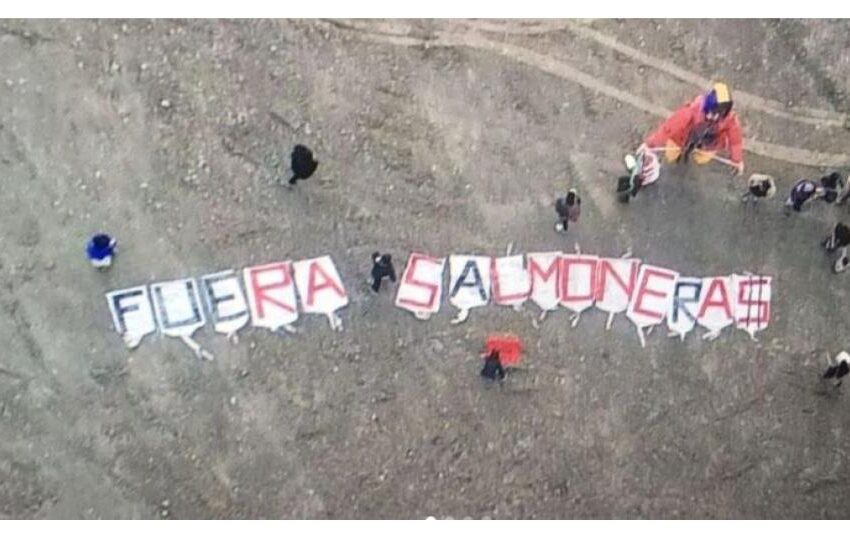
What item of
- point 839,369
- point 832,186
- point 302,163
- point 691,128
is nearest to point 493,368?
point 302,163

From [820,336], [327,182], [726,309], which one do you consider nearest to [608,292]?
[726,309]

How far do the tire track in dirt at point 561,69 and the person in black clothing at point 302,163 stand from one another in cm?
53

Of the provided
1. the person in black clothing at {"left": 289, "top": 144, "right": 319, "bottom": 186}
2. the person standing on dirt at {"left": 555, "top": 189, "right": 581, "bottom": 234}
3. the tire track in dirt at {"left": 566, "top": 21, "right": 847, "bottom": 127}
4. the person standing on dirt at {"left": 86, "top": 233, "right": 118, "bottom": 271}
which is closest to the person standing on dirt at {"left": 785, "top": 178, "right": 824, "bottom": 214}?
the tire track in dirt at {"left": 566, "top": 21, "right": 847, "bottom": 127}

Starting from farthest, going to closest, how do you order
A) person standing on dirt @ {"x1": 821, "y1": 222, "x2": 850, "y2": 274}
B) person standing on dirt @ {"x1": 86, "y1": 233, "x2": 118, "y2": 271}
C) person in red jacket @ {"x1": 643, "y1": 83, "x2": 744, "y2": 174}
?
person standing on dirt @ {"x1": 821, "y1": 222, "x2": 850, "y2": 274} < person in red jacket @ {"x1": 643, "y1": 83, "x2": 744, "y2": 174} < person standing on dirt @ {"x1": 86, "y1": 233, "x2": 118, "y2": 271}

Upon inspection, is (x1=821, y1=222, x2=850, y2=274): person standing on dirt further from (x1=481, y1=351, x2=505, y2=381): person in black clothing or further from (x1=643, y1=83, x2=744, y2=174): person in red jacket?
(x1=481, y1=351, x2=505, y2=381): person in black clothing

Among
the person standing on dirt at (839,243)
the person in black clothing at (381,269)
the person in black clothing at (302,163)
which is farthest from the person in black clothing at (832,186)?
the person in black clothing at (302,163)

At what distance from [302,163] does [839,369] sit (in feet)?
7.71

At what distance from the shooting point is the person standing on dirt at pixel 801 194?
4621 millimetres

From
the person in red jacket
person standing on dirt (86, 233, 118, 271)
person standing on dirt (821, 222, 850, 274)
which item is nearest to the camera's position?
person standing on dirt (86, 233, 118, 271)

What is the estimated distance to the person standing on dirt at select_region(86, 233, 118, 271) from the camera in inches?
173

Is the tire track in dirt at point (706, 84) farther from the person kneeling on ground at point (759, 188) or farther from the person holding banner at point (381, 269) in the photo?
the person holding banner at point (381, 269)

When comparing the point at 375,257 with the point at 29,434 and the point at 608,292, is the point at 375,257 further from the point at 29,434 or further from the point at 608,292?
the point at 29,434

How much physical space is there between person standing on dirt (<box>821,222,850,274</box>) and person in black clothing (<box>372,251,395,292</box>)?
1813 mm

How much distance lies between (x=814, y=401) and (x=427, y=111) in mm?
2009
